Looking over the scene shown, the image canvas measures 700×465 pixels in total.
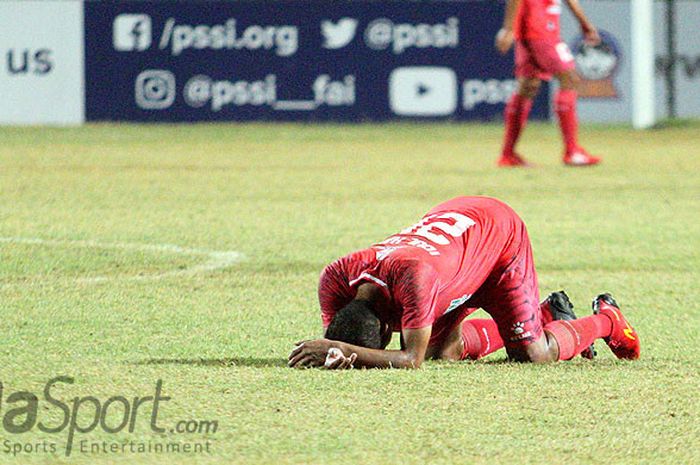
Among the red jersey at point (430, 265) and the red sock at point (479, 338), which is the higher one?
the red jersey at point (430, 265)

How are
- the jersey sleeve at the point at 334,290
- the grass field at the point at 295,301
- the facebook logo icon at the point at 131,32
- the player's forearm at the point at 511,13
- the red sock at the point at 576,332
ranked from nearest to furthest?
the grass field at the point at 295,301 → the jersey sleeve at the point at 334,290 → the red sock at the point at 576,332 → the player's forearm at the point at 511,13 → the facebook logo icon at the point at 131,32

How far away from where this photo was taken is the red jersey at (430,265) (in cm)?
490

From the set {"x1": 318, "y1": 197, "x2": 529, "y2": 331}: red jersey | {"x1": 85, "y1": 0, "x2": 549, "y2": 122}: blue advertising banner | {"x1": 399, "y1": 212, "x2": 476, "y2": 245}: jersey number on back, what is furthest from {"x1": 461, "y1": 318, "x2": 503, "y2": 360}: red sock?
{"x1": 85, "y1": 0, "x2": 549, "y2": 122}: blue advertising banner

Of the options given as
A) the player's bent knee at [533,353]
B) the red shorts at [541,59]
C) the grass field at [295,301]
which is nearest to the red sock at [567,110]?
the red shorts at [541,59]

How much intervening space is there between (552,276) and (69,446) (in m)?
3.86

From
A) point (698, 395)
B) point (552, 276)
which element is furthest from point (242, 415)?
point (552, 276)

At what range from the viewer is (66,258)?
7957mm

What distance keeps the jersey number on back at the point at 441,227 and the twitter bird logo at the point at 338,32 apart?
1315cm

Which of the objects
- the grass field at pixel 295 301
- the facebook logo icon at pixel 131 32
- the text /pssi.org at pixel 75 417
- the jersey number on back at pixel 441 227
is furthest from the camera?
the facebook logo icon at pixel 131 32

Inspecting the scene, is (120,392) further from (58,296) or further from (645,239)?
(645,239)

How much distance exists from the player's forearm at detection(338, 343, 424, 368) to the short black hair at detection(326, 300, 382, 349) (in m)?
0.04

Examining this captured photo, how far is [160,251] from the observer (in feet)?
27.1

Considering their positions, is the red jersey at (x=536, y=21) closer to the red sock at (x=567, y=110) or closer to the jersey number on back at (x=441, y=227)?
the red sock at (x=567, y=110)

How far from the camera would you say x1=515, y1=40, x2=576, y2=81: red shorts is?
534 inches
